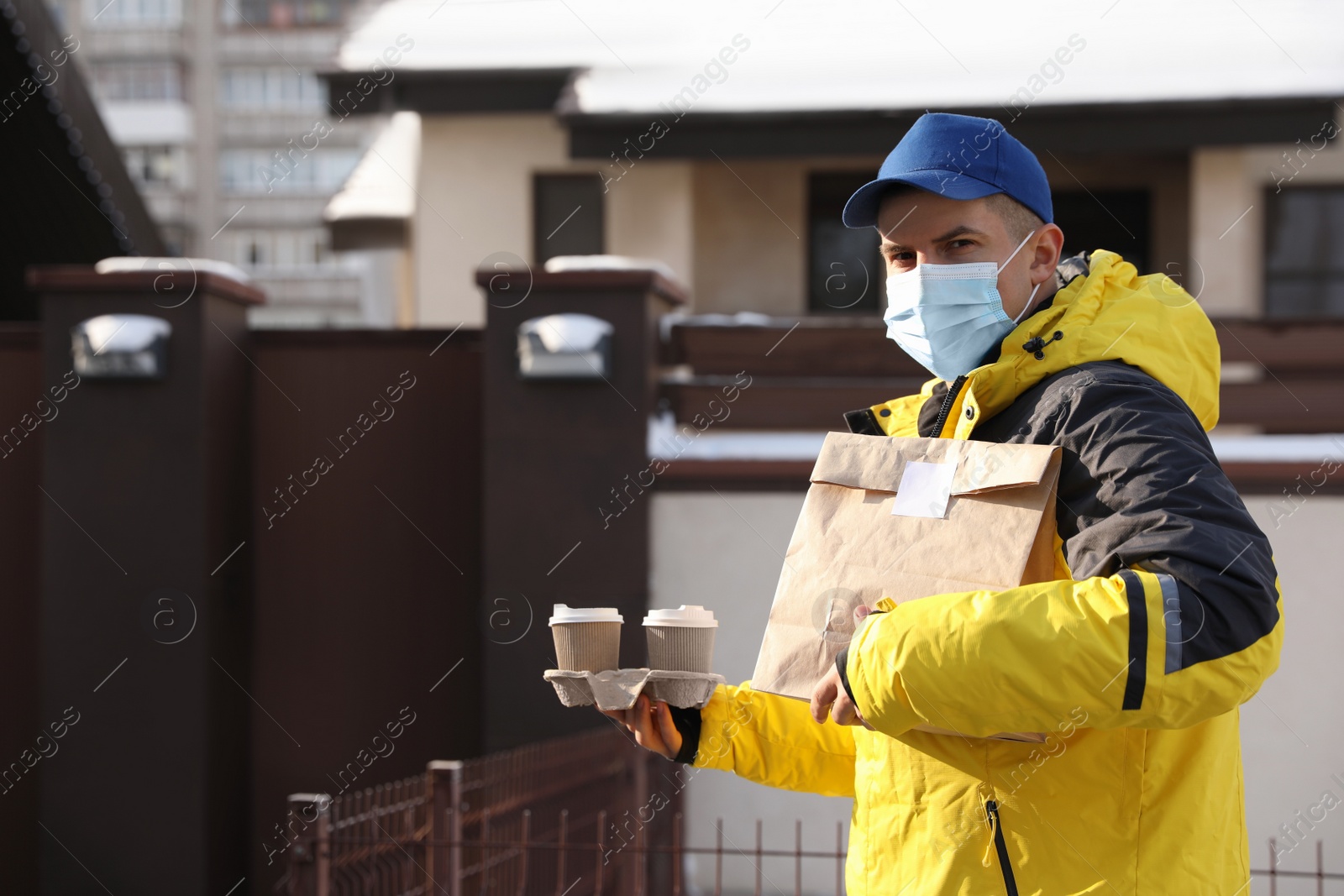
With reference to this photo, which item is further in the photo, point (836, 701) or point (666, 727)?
point (666, 727)

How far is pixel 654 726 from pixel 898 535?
2.08 feet

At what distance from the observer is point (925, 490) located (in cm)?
192

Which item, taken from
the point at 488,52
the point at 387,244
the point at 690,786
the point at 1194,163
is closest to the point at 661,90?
the point at 488,52

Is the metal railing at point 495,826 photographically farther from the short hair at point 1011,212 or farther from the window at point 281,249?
the window at point 281,249

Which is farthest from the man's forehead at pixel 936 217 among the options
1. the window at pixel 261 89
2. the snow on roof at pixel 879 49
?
the window at pixel 261 89

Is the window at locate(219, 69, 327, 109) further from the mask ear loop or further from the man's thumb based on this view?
the mask ear loop

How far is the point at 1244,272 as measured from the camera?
9852mm

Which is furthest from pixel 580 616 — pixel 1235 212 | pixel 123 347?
pixel 1235 212

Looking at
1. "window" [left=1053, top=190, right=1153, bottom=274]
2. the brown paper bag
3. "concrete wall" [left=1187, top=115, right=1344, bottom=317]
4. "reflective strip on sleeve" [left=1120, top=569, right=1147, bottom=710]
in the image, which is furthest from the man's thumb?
"window" [left=1053, top=190, right=1153, bottom=274]

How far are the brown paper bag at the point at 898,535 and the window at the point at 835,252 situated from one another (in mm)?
8866

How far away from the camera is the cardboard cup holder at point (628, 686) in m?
2.16

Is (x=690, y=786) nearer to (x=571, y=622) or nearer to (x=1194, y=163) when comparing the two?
(x=571, y=622)

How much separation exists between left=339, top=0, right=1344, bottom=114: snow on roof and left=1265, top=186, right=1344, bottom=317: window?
3.89 feet

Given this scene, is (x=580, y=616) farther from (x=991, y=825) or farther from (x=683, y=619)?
(x=991, y=825)
